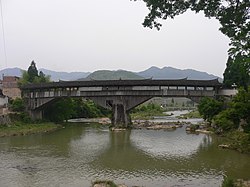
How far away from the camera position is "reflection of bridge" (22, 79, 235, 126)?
42156 millimetres

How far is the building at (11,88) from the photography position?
197ft

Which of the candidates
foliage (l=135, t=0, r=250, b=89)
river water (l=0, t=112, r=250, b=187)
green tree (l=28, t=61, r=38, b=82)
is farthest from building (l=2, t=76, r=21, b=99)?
foliage (l=135, t=0, r=250, b=89)

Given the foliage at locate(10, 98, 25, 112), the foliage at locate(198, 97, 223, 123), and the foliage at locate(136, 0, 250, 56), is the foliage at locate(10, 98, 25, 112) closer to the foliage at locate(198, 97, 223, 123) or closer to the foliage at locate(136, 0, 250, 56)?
the foliage at locate(198, 97, 223, 123)

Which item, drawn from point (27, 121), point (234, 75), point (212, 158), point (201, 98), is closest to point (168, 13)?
point (212, 158)

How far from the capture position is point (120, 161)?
23531 millimetres

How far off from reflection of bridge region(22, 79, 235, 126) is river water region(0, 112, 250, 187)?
8481 mm

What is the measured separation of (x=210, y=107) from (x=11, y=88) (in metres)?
36.4

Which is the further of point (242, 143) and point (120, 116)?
point (120, 116)

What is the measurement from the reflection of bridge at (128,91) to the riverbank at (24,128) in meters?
4.15

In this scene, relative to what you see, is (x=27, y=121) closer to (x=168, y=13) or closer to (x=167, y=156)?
(x=167, y=156)

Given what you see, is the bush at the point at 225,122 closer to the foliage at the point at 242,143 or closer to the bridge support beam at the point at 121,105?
the foliage at the point at 242,143

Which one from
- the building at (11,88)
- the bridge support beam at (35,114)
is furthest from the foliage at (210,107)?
the building at (11,88)

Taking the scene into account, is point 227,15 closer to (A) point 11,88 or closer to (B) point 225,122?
(B) point 225,122

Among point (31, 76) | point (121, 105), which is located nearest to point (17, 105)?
point (121, 105)
